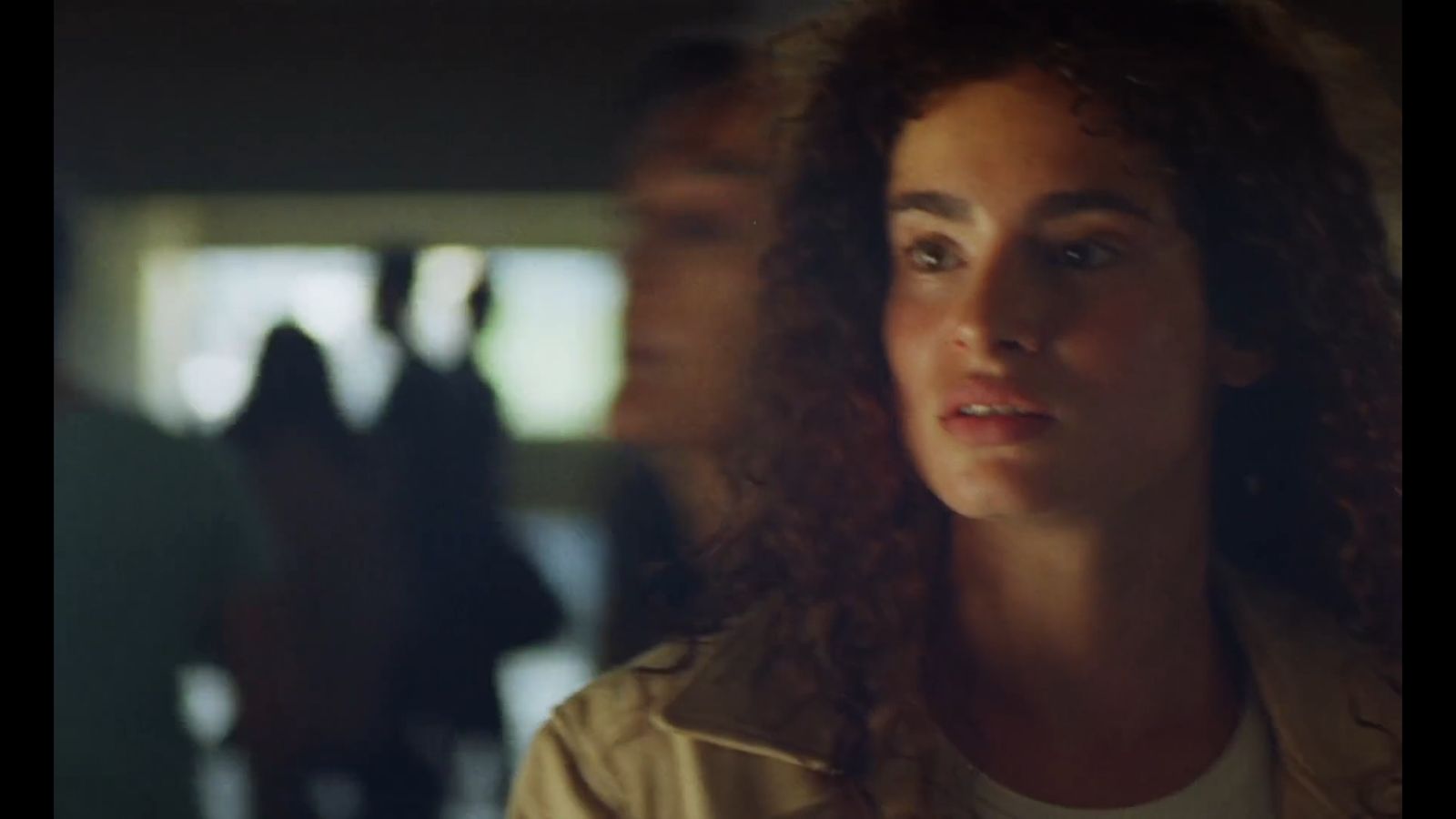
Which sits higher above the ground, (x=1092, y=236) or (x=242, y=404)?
(x=1092, y=236)

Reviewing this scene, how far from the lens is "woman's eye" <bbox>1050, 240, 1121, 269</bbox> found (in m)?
1.71

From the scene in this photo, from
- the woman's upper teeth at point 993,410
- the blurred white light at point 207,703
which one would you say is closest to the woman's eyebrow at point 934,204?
the woman's upper teeth at point 993,410

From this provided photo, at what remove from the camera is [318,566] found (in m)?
1.74

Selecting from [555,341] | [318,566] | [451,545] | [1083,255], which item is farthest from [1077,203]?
[318,566]

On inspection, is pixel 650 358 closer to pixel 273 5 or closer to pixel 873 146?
pixel 873 146

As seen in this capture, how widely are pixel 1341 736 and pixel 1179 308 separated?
574 mm

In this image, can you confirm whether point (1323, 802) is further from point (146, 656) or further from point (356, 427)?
point (146, 656)

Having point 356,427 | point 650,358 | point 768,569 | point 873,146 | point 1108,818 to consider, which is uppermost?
point 873,146

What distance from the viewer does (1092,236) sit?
5.65 feet

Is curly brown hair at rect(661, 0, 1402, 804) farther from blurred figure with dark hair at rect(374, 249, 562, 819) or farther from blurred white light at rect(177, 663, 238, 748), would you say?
blurred white light at rect(177, 663, 238, 748)

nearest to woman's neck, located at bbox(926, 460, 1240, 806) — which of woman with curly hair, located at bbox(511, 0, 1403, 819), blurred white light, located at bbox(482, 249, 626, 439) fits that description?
woman with curly hair, located at bbox(511, 0, 1403, 819)
